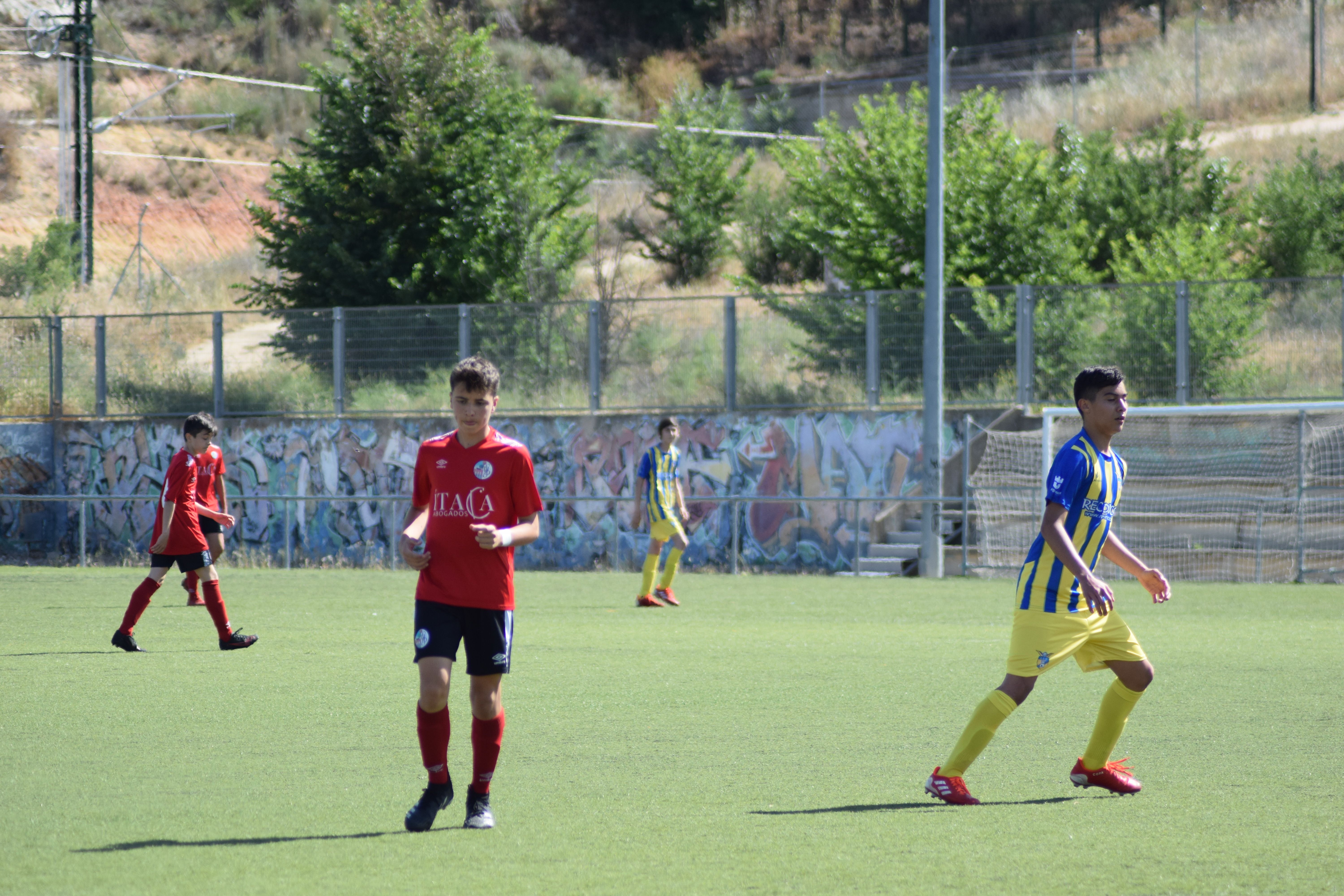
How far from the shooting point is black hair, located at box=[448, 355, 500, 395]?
17.8ft

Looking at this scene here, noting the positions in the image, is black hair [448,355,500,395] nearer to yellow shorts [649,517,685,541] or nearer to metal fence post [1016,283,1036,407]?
yellow shorts [649,517,685,541]

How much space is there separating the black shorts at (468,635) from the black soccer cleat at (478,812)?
452 millimetres

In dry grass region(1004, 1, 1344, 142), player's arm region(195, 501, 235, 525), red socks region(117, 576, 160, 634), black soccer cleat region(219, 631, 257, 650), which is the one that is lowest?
black soccer cleat region(219, 631, 257, 650)

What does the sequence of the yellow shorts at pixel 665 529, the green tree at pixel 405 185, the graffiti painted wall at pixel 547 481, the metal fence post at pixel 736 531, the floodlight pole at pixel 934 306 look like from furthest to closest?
1. the green tree at pixel 405 185
2. the graffiti painted wall at pixel 547 481
3. the metal fence post at pixel 736 531
4. the floodlight pole at pixel 934 306
5. the yellow shorts at pixel 665 529

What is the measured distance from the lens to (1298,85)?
153 ft

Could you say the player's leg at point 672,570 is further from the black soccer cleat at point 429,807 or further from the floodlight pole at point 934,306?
the black soccer cleat at point 429,807

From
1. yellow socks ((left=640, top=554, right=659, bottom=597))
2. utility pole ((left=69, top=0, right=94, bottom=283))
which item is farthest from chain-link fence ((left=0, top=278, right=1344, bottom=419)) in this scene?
yellow socks ((left=640, top=554, right=659, bottom=597))

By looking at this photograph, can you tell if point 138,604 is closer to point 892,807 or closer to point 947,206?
point 892,807

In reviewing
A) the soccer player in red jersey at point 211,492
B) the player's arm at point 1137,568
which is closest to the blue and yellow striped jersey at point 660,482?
the soccer player in red jersey at point 211,492

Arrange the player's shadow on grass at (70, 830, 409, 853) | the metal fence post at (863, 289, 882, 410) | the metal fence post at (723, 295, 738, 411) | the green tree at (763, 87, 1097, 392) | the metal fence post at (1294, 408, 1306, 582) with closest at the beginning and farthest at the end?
1. the player's shadow on grass at (70, 830, 409, 853)
2. the metal fence post at (1294, 408, 1306, 582)
3. the metal fence post at (863, 289, 882, 410)
4. the metal fence post at (723, 295, 738, 411)
5. the green tree at (763, 87, 1097, 392)

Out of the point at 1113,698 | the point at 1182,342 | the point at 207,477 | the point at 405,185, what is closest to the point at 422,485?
the point at 1113,698

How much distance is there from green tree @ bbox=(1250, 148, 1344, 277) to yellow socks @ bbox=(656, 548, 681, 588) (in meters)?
19.4

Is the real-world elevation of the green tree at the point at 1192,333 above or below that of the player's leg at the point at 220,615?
above

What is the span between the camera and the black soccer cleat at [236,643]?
1098 cm
